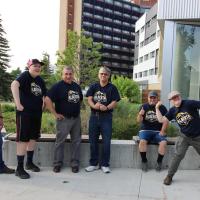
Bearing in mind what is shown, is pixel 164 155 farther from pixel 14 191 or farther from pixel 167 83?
pixel 167 83

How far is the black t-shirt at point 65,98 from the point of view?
23.2ft

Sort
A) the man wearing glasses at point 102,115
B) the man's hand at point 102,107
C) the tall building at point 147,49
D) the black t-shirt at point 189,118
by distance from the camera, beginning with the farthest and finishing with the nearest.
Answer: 1. the tall building at point 147,49
2. the man wearing glasses at point 102,115
3. the man's hand at point 102,107
4. the black t-shirt at point 189,118

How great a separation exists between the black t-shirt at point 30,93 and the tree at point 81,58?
45.2 feet

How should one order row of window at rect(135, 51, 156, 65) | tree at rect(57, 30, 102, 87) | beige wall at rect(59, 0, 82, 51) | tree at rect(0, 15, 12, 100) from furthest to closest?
1. beige wall at rect(59, 0, 82, 51)
2. row of window at rect(135, 51, 156, 65)
3. tree at rect(0, 15, 12, 100)
4. tree at rect(57, 30, 102, 87)

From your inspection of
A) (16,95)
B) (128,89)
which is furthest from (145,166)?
(128,89)

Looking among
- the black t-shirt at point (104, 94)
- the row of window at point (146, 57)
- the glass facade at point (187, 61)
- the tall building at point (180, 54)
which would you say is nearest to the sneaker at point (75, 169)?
the black t-shirt at point (104, 94)

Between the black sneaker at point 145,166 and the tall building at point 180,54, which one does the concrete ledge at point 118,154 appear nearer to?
the black sneaker at point 145,166

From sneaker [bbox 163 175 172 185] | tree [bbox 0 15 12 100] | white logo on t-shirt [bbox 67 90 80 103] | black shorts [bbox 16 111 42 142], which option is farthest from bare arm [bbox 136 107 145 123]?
tree [bbox 0 15 12 100]

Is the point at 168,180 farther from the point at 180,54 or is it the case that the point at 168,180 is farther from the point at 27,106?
the point at 180,54

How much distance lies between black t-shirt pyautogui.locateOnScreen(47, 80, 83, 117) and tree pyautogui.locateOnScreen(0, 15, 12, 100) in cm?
3912

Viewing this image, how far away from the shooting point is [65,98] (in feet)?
23.2

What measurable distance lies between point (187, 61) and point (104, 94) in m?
4.81

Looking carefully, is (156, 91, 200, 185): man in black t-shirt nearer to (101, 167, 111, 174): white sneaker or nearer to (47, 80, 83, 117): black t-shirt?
(101, 167, 111, 174): white sneaker

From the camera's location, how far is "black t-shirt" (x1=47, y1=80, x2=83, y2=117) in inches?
279
